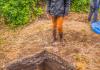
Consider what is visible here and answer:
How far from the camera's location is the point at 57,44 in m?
Result: 6.23

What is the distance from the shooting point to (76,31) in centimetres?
692

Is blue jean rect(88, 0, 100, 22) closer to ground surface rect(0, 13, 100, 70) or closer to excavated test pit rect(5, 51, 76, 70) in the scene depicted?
ground surface rect(0, 13, 100, 70)

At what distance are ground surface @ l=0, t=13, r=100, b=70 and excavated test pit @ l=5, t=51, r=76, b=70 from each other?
15 centimetres

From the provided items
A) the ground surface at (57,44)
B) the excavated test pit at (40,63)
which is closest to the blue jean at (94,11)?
the ground surface at (57,44)

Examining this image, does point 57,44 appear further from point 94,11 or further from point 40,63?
point 94,11

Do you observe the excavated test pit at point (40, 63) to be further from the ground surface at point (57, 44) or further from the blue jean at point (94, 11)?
the blue jean at point (94, 11)

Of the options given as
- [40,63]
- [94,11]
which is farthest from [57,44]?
[94,11]

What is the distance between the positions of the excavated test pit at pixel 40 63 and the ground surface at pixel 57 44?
0.49ft

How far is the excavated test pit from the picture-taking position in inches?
219

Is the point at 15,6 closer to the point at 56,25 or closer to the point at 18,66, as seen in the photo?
the point at 56,25

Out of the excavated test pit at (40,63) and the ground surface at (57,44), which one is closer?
the excavated test pit at (40,63)

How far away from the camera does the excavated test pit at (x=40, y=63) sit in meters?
5.57

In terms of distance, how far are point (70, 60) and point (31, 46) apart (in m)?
1.16

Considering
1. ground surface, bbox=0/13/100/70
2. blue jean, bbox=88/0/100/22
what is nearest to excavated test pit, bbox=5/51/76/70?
ground surface, bbox=0/13/100/70
